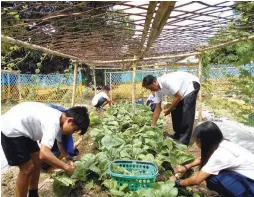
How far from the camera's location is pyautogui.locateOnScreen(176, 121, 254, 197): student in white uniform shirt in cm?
266

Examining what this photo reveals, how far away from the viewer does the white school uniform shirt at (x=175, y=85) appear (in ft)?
16.4

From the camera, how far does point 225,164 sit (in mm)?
2680

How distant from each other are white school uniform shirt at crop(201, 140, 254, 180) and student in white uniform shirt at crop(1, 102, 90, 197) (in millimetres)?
1311

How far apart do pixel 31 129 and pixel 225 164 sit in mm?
2030

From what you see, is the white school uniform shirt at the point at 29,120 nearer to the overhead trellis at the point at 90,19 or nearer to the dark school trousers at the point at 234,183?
the overhead trellis at the point at 90,19

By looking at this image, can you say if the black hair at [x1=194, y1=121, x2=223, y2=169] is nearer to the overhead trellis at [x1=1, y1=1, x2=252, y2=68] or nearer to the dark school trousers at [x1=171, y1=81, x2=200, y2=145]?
the overhead trellis at [x1=1, y1=1, x2=252, y2=68]

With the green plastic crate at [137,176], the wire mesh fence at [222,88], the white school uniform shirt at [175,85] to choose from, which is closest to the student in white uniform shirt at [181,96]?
the white school uniform shirt at [175,85]

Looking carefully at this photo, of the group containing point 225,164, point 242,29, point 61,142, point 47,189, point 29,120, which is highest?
point 242,29

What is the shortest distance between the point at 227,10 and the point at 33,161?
273 centimetres

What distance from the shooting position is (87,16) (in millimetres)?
2623

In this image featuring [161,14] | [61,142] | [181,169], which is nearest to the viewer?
[161,14]

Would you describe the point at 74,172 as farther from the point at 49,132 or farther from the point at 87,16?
the point at 87,16

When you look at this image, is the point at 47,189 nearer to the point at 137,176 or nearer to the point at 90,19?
Answer: the point at 137,176

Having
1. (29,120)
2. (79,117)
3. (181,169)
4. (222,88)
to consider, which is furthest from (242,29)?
(222,88)
